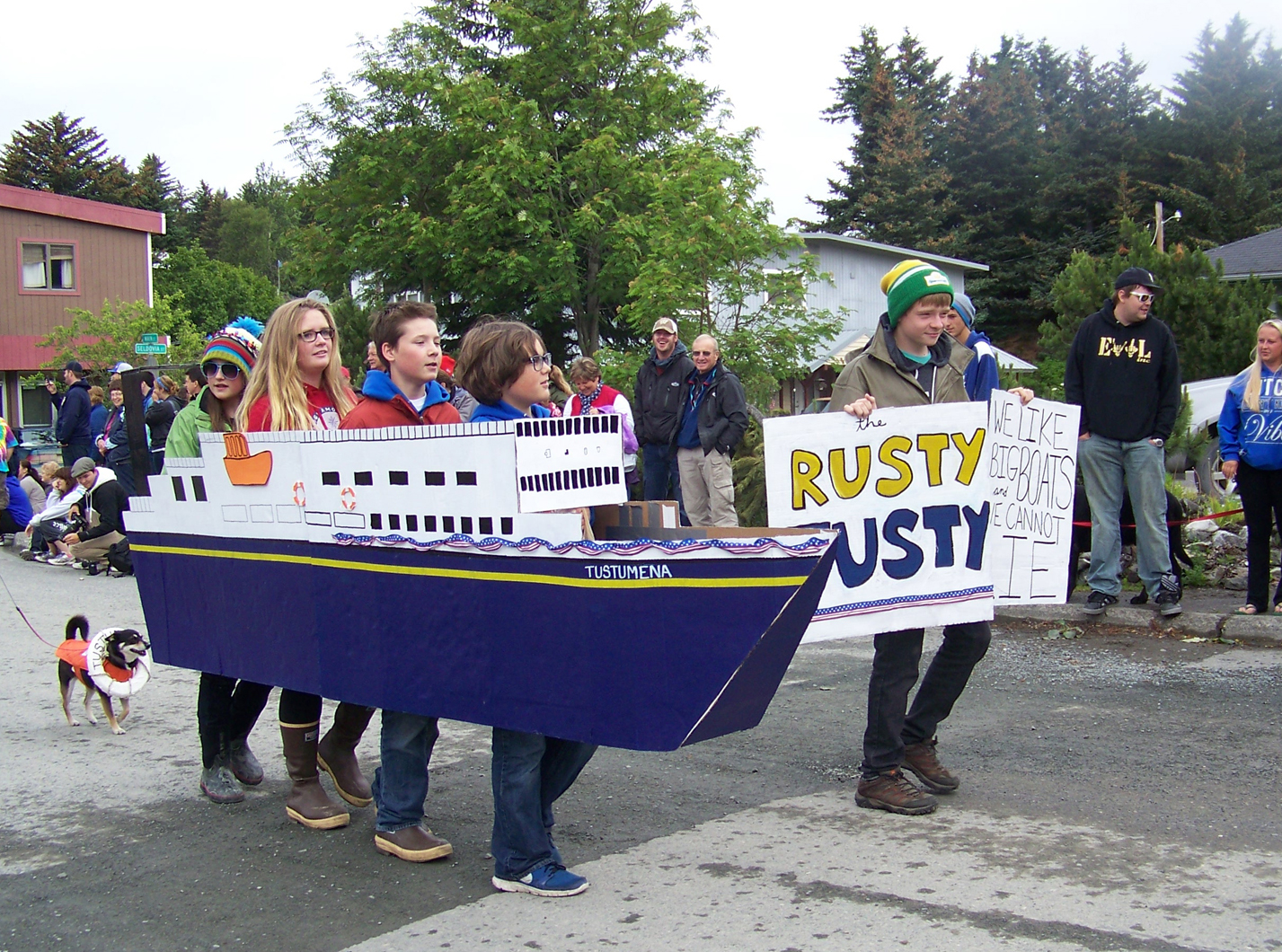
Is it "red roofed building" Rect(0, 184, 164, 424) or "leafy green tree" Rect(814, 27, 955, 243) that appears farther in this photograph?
"leafy green tree" Rect(814, 27, 955, 243)

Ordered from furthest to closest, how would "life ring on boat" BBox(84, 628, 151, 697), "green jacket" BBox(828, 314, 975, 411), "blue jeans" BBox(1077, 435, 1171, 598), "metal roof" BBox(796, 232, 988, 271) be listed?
"metal roof" BBox(796, 232, 988, 271) < "blue jeans" BBox(1077, 435, 1171, 598) < "life ring on boat" BBox(84, 628, 151, 697) < "green jacket" BBox(828, 314, 975, 411)

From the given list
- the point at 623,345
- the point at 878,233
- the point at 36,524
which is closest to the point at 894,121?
the point at 878,233

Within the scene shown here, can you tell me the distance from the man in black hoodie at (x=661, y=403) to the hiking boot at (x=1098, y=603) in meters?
3.99

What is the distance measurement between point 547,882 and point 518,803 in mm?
273

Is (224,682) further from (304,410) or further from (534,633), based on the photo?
(534,633)

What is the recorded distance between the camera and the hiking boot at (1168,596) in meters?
8.12

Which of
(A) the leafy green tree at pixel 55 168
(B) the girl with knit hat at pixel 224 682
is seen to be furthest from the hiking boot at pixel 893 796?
(A) the leafy green tree at pixel 55 168

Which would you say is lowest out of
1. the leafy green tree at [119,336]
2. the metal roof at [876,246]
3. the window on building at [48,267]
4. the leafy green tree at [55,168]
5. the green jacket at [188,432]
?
the green jacket at [188,432]

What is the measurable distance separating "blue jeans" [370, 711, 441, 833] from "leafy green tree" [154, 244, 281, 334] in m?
62.8

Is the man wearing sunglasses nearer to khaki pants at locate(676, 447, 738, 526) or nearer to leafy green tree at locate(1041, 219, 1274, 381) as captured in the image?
khaki pants at locate(676, 447, 738, 526)

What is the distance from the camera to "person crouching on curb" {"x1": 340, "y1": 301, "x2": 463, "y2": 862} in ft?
14.2

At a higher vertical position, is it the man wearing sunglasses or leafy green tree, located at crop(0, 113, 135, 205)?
leafy green tree, located at crop(0, 113, 135, 205)

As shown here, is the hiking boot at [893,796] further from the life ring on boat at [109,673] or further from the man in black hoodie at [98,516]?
the man in black hoodie at [98,516]

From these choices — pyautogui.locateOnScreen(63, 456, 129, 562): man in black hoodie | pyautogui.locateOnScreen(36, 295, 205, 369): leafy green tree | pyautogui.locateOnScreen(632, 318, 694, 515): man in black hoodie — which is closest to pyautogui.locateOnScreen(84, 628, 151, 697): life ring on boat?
pyautogui.locateOnScreen(632, 318, 694, 515): man in black hoodie
